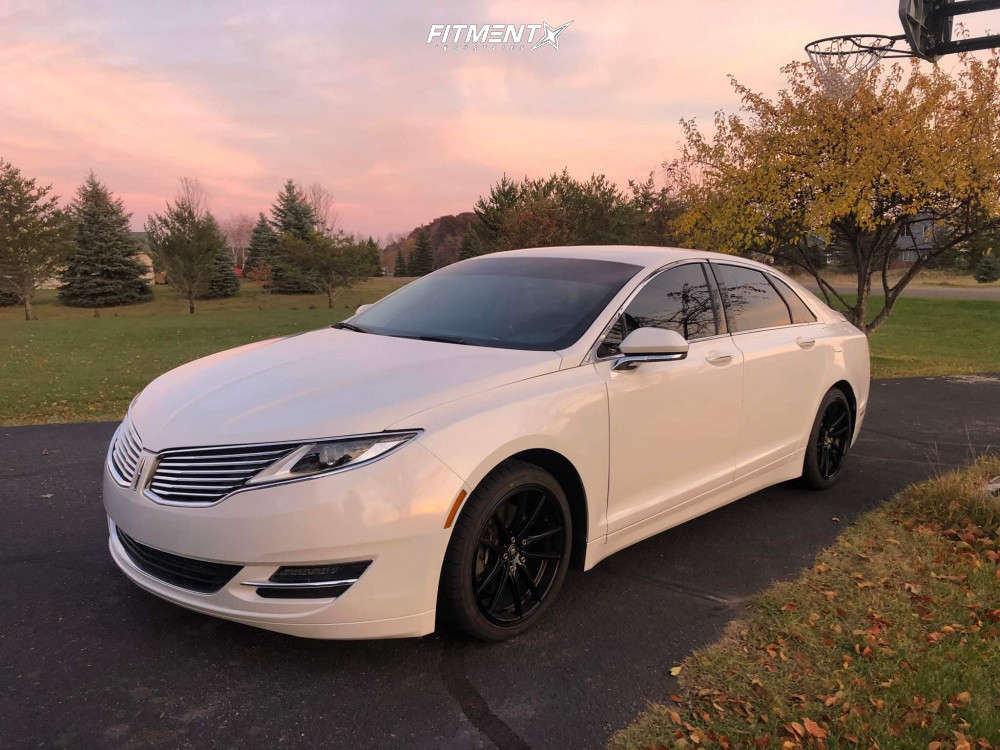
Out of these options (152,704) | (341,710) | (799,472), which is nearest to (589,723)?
(341,710)

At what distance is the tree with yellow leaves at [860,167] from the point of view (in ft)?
36.4

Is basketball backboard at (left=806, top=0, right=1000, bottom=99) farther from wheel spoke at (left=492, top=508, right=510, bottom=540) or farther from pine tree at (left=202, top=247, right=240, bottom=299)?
pine tree at (left=202, top=247, right=240, bottom=299)

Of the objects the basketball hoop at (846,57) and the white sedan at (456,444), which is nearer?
the white sedan at (456,444)

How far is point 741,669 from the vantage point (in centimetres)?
302

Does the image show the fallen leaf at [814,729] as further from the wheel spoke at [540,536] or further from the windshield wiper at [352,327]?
the windshield wiper at [352,327]

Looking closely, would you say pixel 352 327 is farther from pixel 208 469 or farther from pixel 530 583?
pixel 530 583

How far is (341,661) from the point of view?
308 centimetres

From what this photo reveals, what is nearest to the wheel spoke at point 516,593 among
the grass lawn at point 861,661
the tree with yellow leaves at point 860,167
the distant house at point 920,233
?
the grass lawn at point 861,661

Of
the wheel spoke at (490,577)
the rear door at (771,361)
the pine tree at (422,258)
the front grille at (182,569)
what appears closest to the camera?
the front grille at (182,569)

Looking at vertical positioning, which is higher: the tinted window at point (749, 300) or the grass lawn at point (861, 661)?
the tinted window at point (749, 300)

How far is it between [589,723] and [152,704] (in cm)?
158

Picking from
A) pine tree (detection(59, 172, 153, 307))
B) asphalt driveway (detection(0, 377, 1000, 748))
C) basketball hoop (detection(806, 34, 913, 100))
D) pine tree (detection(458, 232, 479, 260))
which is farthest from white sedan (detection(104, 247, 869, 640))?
pine tree (detection(59, 172, 153, 307))

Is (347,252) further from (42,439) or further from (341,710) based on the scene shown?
(341,710)

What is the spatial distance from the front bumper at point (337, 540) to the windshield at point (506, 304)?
106cm
